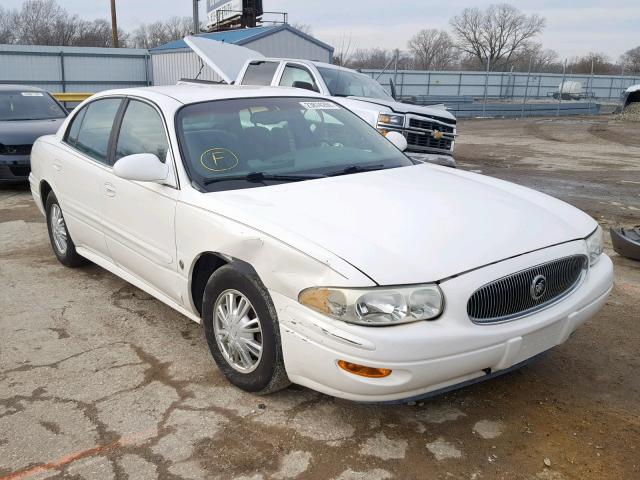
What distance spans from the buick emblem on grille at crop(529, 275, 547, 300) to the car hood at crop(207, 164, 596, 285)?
14 centimetres

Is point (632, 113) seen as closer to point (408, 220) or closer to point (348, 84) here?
point (348, 84)

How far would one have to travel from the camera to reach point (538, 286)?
9.46 feet

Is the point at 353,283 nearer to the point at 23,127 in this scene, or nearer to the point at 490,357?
the point at 490,357

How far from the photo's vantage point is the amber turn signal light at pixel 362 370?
261cm

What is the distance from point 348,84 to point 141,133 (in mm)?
6614

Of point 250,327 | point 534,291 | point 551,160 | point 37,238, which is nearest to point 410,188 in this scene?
point 534,291

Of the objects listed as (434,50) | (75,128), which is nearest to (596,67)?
(434,50)

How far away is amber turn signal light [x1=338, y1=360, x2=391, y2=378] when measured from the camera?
8.55 feet

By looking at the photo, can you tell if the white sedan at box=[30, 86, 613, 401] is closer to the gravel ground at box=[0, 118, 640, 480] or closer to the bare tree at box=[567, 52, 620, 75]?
the gravel ground at box=[0, 118, 640, 480]

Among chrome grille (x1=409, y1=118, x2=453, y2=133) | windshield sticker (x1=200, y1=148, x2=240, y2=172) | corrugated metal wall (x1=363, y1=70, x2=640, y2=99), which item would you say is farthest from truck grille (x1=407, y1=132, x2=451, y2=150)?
corrugated metal wall (x1=363, y1=70, x2=640, y2=99)

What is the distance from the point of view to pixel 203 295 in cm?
344

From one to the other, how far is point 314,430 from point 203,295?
99 centimetres

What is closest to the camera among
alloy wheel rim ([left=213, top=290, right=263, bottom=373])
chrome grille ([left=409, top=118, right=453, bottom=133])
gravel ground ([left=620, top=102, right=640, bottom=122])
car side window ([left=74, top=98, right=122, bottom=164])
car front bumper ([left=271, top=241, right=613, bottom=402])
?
car front bumper ([left=271, top=241, right=613, bottom=402])

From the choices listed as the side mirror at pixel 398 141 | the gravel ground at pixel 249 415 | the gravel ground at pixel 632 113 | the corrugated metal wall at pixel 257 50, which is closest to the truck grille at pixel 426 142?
the side mirror at pixel 398 141
